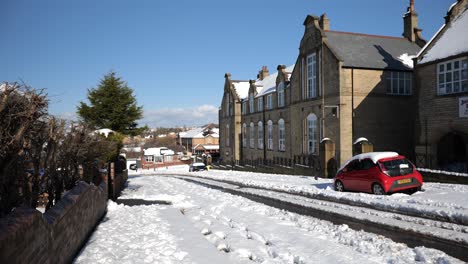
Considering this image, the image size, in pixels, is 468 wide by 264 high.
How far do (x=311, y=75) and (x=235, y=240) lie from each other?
22.7 metres

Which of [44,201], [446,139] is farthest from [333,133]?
[44,201]

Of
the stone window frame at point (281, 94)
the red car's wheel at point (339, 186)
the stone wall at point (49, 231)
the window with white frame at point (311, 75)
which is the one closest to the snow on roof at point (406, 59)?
the window with white frame at point (311, 75)

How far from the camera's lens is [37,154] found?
8.27 metres

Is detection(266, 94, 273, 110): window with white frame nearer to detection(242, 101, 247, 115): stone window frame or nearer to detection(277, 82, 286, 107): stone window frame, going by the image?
detection(277, 82, 286, 107): stone window frame

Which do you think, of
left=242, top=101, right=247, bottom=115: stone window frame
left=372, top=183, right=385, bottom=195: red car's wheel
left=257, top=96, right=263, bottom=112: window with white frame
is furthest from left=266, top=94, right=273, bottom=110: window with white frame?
left=372, top=183, right=385, bottom=195: red car's wheel

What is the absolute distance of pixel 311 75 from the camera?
2831 cm

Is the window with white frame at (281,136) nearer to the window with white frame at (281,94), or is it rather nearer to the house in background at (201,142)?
the window with white frame at (281,94)

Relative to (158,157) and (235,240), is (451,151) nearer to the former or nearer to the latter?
(235,240)

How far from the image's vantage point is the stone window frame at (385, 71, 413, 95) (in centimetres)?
2564

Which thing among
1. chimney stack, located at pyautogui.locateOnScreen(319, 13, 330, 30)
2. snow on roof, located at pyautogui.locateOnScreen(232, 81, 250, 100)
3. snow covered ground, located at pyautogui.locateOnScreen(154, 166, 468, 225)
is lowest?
snow covered ground, located at pyautogui.locateOnScreen(154, 166, 468, 225)

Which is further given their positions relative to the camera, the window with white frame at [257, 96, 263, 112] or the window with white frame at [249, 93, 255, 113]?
the window with white frame at [249, 93, 255, 113]

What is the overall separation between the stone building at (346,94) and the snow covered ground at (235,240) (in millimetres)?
11911

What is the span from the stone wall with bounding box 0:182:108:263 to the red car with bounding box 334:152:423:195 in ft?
33.4

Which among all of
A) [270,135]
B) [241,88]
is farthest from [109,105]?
[241,88]
